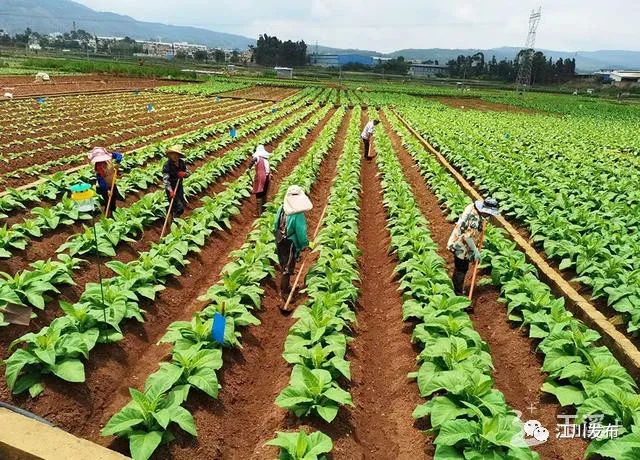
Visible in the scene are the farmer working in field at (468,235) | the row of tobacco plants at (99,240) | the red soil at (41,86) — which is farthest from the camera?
the red soil at (41,86)

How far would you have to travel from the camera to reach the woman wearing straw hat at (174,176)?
9875 millimetres

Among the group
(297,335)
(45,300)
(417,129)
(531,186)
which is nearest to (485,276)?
(297,335)

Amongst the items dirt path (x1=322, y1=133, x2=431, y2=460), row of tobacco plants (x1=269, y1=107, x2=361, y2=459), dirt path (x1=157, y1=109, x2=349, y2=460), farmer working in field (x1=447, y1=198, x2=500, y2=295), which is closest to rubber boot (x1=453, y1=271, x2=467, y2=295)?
farmer working in field (x1=447, y1=198, x2=500, y2=295)

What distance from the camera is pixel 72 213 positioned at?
9719 millimetres

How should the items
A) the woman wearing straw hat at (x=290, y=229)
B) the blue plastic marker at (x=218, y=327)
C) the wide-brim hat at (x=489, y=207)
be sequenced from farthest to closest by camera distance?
the woman wearing straw hat at (x=290, y=229) < the wide-brim hat at (x=489, y=207) < the blue plastic marker at (x=218, y=327)

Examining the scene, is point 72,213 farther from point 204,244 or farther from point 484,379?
point 484,379

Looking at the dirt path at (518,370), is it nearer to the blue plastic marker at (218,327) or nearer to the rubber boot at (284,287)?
the rubber boot at (284,287)

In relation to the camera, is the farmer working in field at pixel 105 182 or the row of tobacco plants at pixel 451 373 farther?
the farmer working in field at pixel 105 182

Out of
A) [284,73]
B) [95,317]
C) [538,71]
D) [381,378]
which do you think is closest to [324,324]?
[381,378]

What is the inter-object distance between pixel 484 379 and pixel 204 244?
6261 millimetres

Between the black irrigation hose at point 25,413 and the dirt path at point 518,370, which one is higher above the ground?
the black irrigation hose at point 25,413

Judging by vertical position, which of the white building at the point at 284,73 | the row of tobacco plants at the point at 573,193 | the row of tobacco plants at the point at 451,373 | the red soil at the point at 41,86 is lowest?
the row of tobacco plants at the point at 451,373

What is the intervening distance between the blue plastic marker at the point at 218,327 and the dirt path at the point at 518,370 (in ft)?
11.2

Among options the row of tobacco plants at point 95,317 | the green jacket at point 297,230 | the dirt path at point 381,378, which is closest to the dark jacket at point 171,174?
the row of tobacco plants at point 95,317
